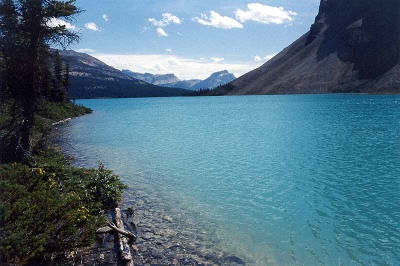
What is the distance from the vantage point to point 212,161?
31.7 m

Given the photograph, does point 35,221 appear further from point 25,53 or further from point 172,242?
point 25,53

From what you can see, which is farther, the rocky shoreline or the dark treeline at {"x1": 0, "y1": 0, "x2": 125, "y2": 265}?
the rocky shoreline

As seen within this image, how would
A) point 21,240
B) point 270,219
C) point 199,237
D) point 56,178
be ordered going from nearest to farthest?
1. point 21,240
2. point 199,237
3. point 270,219
4. point 56,178

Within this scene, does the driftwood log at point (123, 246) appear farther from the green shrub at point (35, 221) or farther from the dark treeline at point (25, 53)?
the dark treeline at point (25, 53)

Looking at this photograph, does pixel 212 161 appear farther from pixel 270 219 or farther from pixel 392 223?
pixel 392 223

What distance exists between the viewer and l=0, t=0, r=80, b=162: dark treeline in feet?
78.5

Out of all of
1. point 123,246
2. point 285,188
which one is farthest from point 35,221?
point 285,188

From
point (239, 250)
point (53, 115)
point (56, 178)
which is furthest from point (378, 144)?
point (53, 115)

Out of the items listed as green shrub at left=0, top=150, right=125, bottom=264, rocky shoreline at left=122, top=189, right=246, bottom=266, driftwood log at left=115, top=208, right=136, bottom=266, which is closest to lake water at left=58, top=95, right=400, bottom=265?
rocky shoreline at left=122, top=189, right=246, bottom=266

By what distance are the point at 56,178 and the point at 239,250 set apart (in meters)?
11.6

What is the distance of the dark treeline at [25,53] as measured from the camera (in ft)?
78.5

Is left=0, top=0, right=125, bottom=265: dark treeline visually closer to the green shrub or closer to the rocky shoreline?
the green shrub

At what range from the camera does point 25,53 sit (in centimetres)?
2503

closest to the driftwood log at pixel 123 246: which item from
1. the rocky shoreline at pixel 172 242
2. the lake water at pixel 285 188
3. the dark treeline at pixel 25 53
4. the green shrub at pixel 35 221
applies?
the rocky shoreline at pixel 172 242
